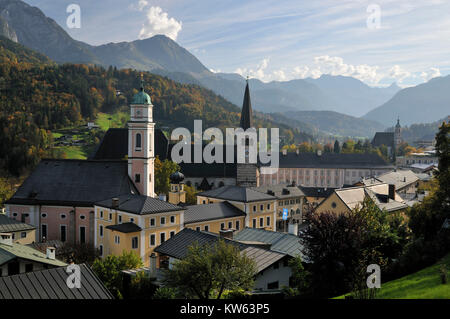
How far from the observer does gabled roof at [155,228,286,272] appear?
28.1 metres

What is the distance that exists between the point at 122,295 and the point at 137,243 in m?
12.5

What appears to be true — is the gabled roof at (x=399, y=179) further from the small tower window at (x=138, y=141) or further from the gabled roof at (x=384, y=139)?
the gabled roof at (x=384, y=139)

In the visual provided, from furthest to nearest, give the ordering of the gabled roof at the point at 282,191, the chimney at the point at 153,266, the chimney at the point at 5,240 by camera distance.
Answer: the gabled roof at the point at 282,191
the chimney at the point at 153,266
the chimney at the point at 5,240

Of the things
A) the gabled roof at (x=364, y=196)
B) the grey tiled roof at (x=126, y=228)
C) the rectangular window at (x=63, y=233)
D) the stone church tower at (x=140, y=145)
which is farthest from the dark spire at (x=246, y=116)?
the grey tiled roof at (x=126, y=228)

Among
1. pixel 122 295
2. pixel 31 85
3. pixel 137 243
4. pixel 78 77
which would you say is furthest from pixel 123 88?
pixel 122 295

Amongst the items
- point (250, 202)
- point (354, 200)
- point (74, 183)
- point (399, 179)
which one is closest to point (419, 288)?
point (354, 200)

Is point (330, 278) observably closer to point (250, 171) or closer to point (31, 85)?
point (250, 171)

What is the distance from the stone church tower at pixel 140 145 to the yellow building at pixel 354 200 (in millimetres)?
20126

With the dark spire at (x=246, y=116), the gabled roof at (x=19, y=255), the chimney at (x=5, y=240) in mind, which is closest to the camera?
the gabled roof at (x=19, y=255)

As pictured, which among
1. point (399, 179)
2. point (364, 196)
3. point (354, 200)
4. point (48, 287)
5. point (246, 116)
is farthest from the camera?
point (399, 179)

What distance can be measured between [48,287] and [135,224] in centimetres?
2107

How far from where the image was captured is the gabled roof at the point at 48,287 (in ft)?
64.3

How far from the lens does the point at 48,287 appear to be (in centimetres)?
2031

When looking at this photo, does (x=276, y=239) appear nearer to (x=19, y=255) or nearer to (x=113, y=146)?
(x=19, y=255)
